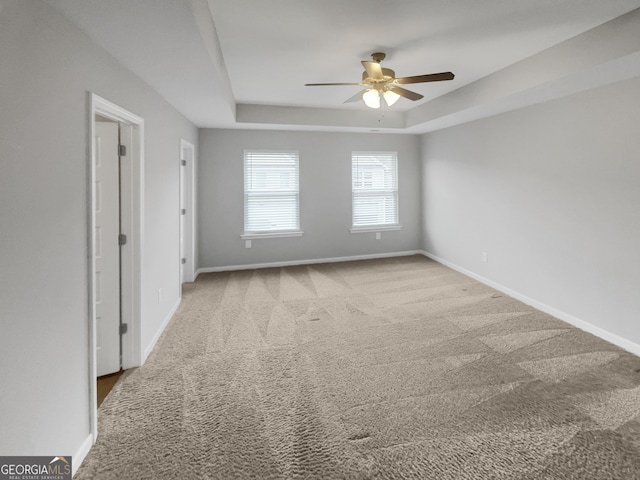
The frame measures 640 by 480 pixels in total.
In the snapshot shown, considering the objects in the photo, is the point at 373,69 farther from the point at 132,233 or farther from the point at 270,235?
the point at 270,235

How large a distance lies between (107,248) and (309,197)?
12.1ft

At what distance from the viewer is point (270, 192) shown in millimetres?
5773

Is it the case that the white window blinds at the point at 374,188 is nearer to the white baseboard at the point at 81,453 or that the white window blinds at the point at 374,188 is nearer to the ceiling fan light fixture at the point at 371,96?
the ceiling fan light fixture at the point at 371,96

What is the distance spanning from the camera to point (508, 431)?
6.52 ft

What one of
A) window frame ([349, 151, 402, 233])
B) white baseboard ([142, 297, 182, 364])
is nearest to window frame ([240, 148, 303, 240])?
window frame ([349, 151, 402, 233])

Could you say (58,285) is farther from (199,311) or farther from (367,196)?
(367,196)

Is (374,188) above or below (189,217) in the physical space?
above

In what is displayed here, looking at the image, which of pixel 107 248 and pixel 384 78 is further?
pixel 384 78

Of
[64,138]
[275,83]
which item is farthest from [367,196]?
[64,138]

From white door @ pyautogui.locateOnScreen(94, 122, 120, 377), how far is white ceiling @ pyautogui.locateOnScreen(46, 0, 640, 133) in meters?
0.63

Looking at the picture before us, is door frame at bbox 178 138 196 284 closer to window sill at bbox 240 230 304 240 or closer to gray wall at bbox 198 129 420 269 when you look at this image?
gray wall at bbox 198 129 420 269
